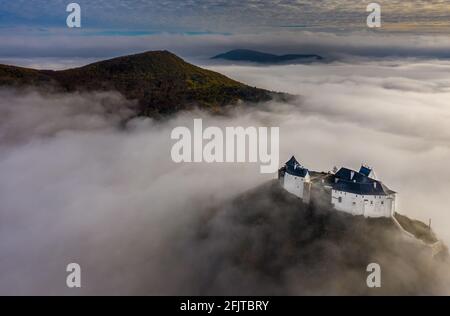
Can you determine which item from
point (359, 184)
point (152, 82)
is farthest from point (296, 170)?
point (152, 82)

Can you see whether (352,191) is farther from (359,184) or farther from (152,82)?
(152,82)

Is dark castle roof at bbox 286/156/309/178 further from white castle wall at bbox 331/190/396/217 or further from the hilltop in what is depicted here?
white castle wall at bbox 331/190/396/217

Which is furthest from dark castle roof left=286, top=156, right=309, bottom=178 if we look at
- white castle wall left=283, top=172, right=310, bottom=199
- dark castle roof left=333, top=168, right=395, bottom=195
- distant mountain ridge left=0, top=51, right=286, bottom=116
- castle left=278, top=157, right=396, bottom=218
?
distant mountain ridge left=0, top=51, right=286, bottom=116

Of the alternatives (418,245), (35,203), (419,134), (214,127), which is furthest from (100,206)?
(419,134)

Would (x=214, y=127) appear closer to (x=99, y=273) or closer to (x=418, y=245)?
(x=99, y=273)

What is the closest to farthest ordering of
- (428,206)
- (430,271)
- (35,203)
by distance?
(430,271)
(428,206)
(35,203)
